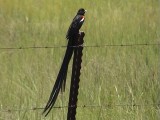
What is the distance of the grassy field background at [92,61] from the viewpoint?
5.79 metres

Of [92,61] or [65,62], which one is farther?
[92,61]

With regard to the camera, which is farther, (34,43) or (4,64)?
(34,43)

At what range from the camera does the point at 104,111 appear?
18.4 ft

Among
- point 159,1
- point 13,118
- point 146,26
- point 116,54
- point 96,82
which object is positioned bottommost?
point 13,118

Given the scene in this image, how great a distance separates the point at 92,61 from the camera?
21.4 feet

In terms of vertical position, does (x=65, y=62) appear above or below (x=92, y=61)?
below

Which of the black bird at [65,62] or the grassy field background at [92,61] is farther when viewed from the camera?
the grassy field background at [92,61]

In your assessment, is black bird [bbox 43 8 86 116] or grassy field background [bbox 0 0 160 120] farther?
grassy field background [bbox 0 0 160 120]

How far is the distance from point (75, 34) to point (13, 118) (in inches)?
55.2

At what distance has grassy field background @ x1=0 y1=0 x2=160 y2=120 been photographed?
19.0 feet

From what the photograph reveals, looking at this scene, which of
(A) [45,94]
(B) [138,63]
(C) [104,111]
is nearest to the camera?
(C) [104,111]

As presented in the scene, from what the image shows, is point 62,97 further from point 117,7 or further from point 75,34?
point 117,7

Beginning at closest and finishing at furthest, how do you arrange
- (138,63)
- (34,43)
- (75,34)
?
(75,34) → (138,63) → (34,43)

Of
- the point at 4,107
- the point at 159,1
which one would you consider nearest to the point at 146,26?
the point at 159,1
